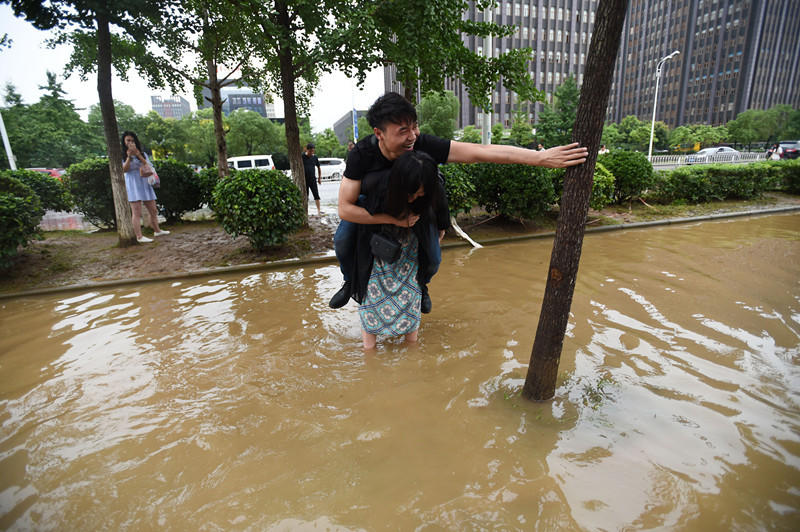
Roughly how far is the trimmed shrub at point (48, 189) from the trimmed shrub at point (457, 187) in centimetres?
895

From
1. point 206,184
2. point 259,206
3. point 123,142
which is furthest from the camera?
point 206,184

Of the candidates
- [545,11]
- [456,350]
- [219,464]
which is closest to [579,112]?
[456,350]

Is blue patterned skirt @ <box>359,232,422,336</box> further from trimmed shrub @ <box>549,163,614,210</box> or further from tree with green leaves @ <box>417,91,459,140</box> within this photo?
tree with green leaves @ <box>417,91,459,140</box>

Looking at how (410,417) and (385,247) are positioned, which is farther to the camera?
(385,247)

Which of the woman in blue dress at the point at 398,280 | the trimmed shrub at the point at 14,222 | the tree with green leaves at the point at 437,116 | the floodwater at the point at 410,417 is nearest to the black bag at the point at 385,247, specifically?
the woman in blue dress at the point at 398,280

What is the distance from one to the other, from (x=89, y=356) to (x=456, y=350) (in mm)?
3380

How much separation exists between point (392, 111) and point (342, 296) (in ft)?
5.20

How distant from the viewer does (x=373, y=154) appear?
264 cm

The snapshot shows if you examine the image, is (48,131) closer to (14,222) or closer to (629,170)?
(14,222)

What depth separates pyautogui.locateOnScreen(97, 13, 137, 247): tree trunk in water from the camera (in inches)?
270

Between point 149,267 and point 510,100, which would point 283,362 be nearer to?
point 149,267

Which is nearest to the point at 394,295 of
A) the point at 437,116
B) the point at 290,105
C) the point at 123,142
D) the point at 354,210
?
the point at 354,210

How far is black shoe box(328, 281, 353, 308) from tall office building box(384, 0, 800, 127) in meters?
65.5

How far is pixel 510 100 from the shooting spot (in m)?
67.1
